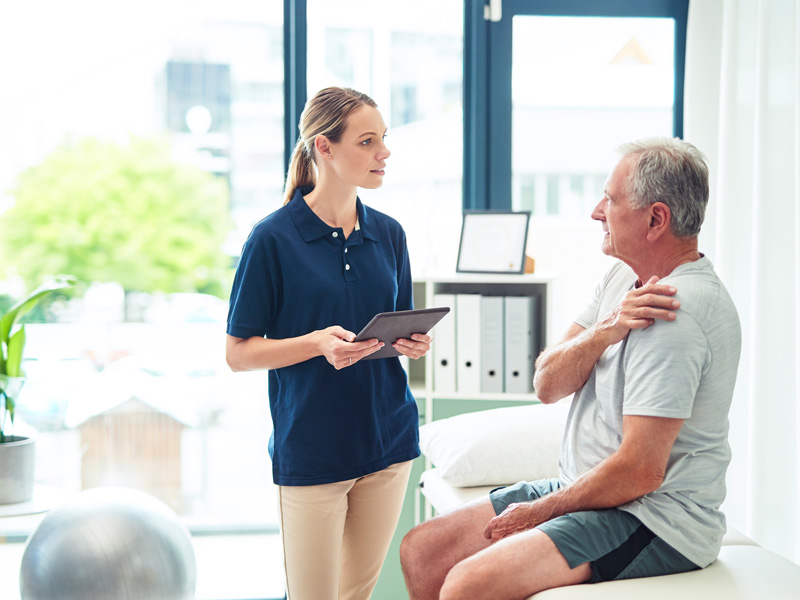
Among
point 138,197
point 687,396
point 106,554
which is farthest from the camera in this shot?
point 138,197

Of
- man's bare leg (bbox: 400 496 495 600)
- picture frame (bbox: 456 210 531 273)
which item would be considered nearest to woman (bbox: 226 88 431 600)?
man's bare leg (bbox: 400 496 495 600)

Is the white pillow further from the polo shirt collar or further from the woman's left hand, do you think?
the polo shirt collar

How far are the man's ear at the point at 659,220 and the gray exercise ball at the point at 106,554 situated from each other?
60.2 inches

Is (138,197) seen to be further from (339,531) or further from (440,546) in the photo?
(440,546)

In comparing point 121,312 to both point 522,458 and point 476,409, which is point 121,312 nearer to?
point 476,409

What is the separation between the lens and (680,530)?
4.55 ft

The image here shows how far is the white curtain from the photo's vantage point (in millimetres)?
2266

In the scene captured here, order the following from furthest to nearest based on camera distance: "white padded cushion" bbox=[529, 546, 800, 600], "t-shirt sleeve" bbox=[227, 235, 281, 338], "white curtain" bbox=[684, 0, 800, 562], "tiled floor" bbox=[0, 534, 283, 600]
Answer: "tiled floor" bbox=[0, 534, 283, 600], "white curtain" bbox=[684, 0, 800, 562], "t-shirt sleeve" bbox=[227, 235, 281, 338], "white padded cushion" bbox=[529, 546, 800, 600]

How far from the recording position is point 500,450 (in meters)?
2.01

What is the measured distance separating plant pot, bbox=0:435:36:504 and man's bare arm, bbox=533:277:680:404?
1.69m

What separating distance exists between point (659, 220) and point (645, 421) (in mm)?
379

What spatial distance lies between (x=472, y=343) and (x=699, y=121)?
117 cm

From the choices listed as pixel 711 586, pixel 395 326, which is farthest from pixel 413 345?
pixel 711 586

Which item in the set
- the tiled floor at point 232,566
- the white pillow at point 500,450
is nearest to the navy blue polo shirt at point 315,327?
the white pillow at point 500,450
